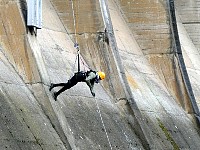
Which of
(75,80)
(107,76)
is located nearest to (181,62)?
(107,76)

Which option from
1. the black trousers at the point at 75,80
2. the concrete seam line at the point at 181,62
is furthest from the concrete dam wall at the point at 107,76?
the black trousers at the point at 75,80

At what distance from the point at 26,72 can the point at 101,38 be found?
4.39 m

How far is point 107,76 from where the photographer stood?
18.7 meters

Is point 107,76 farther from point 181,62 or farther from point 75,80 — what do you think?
point 181,62

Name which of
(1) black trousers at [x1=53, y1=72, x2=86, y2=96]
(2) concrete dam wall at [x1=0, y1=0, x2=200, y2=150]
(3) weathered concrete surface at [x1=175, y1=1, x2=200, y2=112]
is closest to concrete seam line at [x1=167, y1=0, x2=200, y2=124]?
(2) concrete dam wall at [x1=0, y1=0, x2=200, y2=150]

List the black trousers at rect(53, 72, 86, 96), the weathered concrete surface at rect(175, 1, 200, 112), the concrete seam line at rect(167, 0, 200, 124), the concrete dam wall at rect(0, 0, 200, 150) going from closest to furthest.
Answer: the concrete dam wall at rect(0, 0, 200, 150) → the black trousers at rect(53, 72, 86, 96) → the concrete seam line at rect(167, 0, 200, 124) → the weathered concrete surface at rect(175, 1, 200, 112)

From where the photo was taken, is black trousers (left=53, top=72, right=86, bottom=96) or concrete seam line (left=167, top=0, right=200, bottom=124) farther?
concrete seam line (left=167, top=0, right=200, bottom=124)

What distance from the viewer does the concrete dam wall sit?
46.6 feet

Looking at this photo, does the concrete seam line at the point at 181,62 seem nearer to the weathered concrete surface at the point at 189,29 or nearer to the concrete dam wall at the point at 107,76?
the concrete dam wall at the point at 107,76

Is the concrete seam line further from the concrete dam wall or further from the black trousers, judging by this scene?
the black trousers

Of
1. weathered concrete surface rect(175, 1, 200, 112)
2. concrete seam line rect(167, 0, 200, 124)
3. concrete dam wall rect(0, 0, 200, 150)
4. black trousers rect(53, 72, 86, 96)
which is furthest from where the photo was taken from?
weathered concrete surface rect(175, 1, 200, 112)

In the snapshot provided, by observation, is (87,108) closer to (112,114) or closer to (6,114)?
(112,114)

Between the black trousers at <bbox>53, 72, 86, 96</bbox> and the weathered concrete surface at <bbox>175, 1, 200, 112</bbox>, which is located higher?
the black trousers at <bbox>53, 72, 86, 96</bbox>

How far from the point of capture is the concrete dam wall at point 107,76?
14.2m
